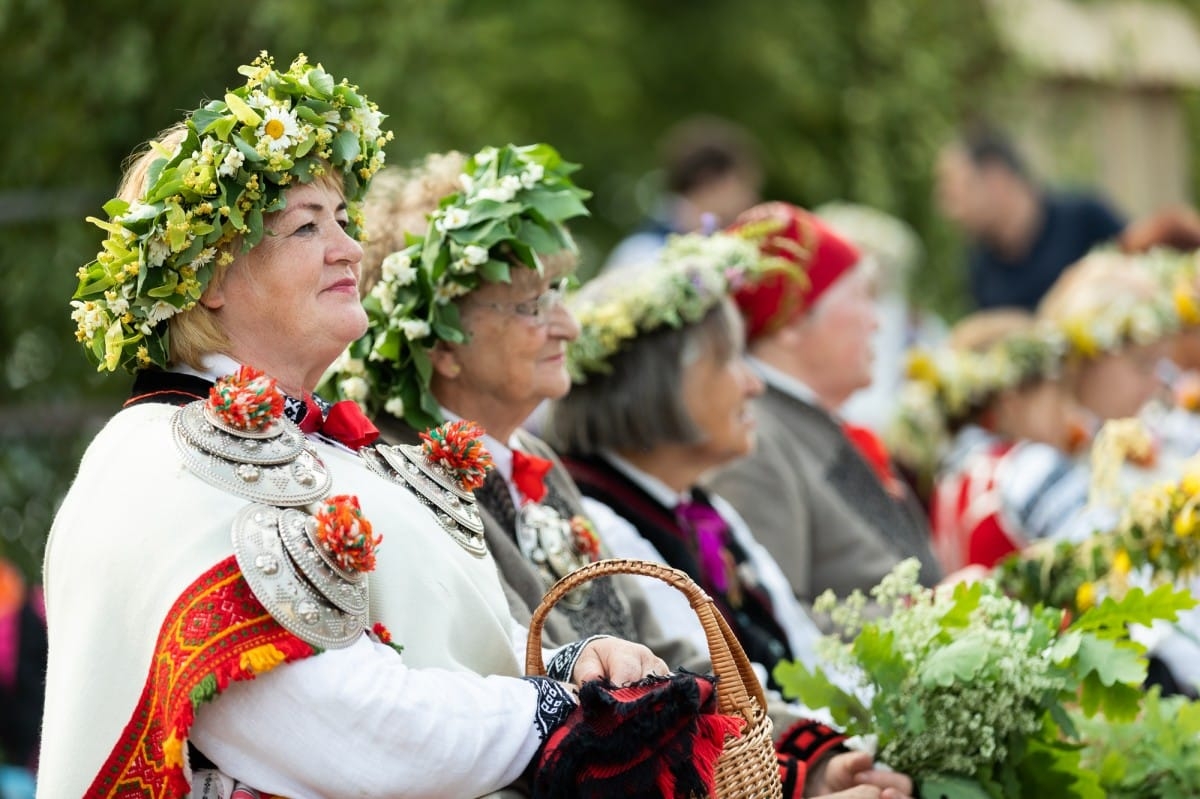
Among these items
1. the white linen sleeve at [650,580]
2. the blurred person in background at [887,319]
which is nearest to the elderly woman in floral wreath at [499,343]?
the white linen sleeve at [650,580]

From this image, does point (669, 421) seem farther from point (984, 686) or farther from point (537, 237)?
point (984, 686)

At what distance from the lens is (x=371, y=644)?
2887mm

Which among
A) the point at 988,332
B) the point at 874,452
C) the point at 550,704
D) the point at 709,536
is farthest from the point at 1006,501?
the point at 550,704

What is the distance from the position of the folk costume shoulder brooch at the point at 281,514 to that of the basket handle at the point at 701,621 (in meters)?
0.34

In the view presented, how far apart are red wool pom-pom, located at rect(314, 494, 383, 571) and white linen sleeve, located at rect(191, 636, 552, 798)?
135 mm

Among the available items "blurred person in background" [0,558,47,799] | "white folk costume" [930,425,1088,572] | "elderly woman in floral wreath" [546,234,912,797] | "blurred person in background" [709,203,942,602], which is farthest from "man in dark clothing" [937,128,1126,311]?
"blurred person in background" [0,558,47,799]

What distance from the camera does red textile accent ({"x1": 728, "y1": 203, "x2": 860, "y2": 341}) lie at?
565 centimetres

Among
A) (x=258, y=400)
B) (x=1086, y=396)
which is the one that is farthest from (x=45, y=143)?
(x=258, y=400)

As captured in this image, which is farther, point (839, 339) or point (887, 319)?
point (887, 319)

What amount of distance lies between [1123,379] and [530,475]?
3.62 meters

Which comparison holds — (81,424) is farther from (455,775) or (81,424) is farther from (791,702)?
(455,775)

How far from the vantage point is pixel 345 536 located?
9.22 ft

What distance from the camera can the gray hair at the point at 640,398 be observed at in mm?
4637

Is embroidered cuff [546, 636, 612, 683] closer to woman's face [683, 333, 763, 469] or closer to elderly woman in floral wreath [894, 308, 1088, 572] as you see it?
woman's face [683, 333, 763, 469]
